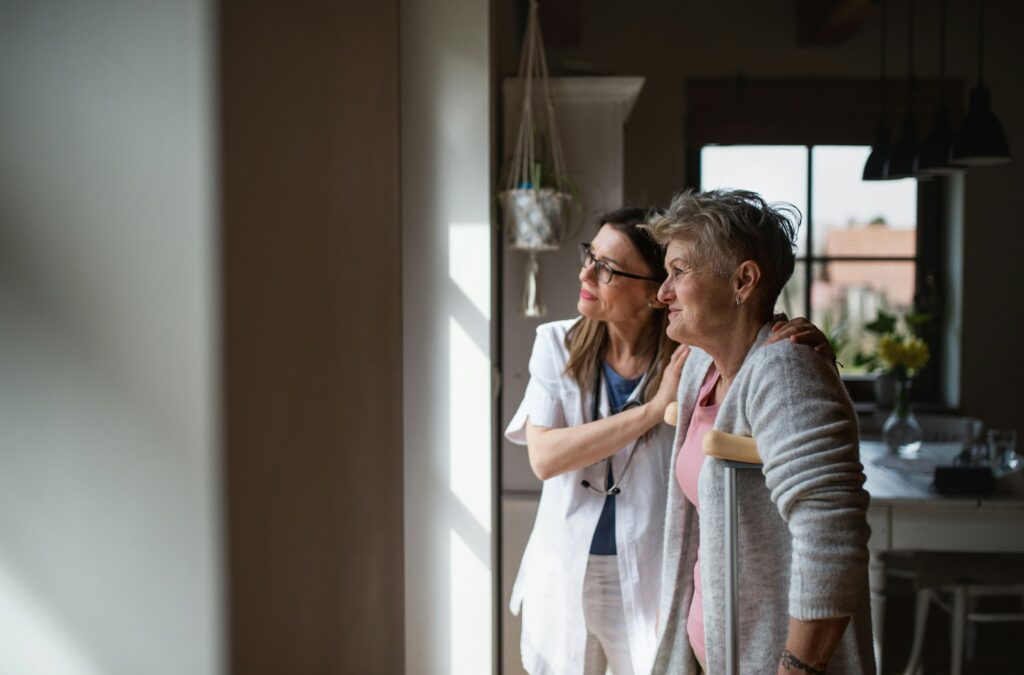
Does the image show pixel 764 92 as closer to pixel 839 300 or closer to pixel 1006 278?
pixel 839 300

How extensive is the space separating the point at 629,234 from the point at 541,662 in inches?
32.0

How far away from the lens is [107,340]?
2.16 ft

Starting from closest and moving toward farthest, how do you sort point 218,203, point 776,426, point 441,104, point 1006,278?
point 218,203, point 776,426, point 441,104, point 1006,278

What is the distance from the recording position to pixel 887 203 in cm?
457

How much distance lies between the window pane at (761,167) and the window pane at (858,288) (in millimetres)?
311

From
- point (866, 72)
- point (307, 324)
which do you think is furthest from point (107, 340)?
point (866, 72)

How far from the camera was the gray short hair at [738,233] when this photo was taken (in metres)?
1.22

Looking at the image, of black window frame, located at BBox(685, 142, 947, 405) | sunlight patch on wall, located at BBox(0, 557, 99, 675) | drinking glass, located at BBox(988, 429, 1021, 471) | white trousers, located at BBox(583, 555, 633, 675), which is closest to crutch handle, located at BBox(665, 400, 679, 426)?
white trousers, located at BBox(583, 555, 633, 675)

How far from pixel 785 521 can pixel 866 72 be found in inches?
154

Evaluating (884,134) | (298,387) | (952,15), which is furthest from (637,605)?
(952,15)

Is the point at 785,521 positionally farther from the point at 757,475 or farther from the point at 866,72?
the point at 866,72

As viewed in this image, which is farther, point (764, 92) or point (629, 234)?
point (764, 92)

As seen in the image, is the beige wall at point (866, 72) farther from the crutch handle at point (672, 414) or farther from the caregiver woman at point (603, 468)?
the crutch handle at point (672, 414)

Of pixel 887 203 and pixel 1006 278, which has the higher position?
pixel 887 203
